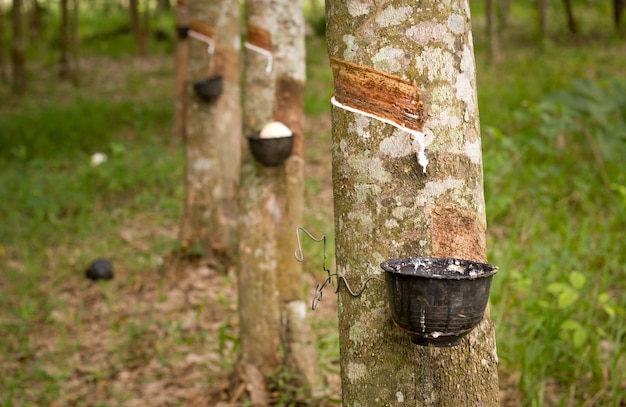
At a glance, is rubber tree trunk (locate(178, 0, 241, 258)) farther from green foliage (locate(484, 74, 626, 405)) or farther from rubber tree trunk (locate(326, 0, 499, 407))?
rubber tree trunk (locate(326, 0, 499, 407))

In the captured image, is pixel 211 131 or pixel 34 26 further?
pixel 34 26

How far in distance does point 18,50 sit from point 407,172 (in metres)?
11.3

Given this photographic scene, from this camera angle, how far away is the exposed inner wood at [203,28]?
15.9ft

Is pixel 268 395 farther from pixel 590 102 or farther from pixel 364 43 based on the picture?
pixel 590 102

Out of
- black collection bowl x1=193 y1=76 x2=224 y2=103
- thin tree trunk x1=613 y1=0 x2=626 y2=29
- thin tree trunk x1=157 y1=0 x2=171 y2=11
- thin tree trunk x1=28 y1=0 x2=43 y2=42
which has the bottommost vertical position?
black collection bowl x1=193 y1=76 x2=224 y2=103

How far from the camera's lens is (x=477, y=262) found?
1.50m

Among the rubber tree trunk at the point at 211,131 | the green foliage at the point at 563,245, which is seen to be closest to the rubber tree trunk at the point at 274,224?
the green foliage at the point at 563,245

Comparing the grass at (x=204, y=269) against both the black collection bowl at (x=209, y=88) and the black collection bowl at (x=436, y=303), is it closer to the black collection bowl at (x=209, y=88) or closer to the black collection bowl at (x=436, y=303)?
the black collection bowl at (x=209, y=88)

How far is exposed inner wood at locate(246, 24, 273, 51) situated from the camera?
3.30m

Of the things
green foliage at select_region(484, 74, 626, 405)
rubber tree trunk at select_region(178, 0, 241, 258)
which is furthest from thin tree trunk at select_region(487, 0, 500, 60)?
rubber tree trunk at select_region(178, 0, 241, 258)

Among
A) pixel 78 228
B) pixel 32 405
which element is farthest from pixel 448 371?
pixel 78 228

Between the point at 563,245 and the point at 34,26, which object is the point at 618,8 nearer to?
the point at 563,245

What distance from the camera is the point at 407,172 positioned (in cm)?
154

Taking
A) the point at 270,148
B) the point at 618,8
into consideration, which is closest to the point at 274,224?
the point at 270,148
